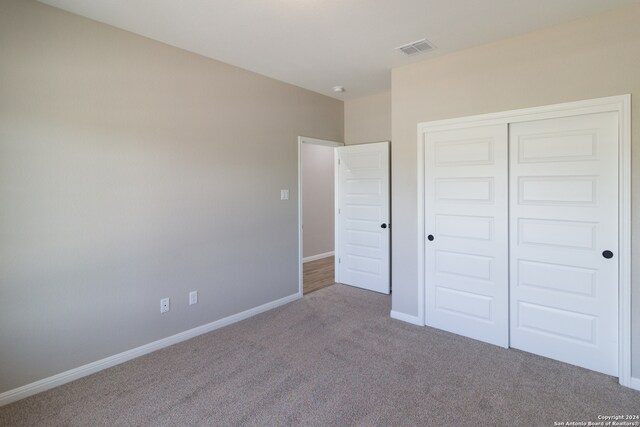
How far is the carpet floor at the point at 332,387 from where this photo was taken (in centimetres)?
208

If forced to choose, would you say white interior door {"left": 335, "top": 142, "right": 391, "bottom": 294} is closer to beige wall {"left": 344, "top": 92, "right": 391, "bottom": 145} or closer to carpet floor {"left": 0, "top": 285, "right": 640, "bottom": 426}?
beige wall {"left": 344, "top": 92, "right": 391, "bottom": 145}

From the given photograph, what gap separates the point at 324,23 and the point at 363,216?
263 cm

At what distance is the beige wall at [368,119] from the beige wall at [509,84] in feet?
3.23

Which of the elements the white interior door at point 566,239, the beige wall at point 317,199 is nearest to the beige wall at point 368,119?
the beige wall at point 317,199

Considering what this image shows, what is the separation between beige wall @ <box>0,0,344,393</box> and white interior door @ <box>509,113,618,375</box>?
263 cm

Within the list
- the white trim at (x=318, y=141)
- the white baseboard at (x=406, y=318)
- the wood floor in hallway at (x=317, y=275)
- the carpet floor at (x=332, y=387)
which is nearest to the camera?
the carpet floor at (x=332, y=387)

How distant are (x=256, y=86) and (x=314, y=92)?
97 cm

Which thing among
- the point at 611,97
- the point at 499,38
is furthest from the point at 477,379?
the point at 499,38

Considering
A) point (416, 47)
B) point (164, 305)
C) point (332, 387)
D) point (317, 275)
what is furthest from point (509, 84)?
point (317, 275)

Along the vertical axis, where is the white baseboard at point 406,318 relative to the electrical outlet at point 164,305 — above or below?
below

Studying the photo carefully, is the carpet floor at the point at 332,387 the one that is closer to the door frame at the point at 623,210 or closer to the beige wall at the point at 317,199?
the door frame at the point at 623,210

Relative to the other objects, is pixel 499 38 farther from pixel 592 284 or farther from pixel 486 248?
pixel 592 284

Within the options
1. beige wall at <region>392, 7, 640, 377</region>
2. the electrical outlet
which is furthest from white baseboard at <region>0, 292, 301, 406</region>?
beige wall at <region>392, 7, 640, 377</region>

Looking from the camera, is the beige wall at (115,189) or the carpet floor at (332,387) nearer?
the carpet floor at (332,387)
